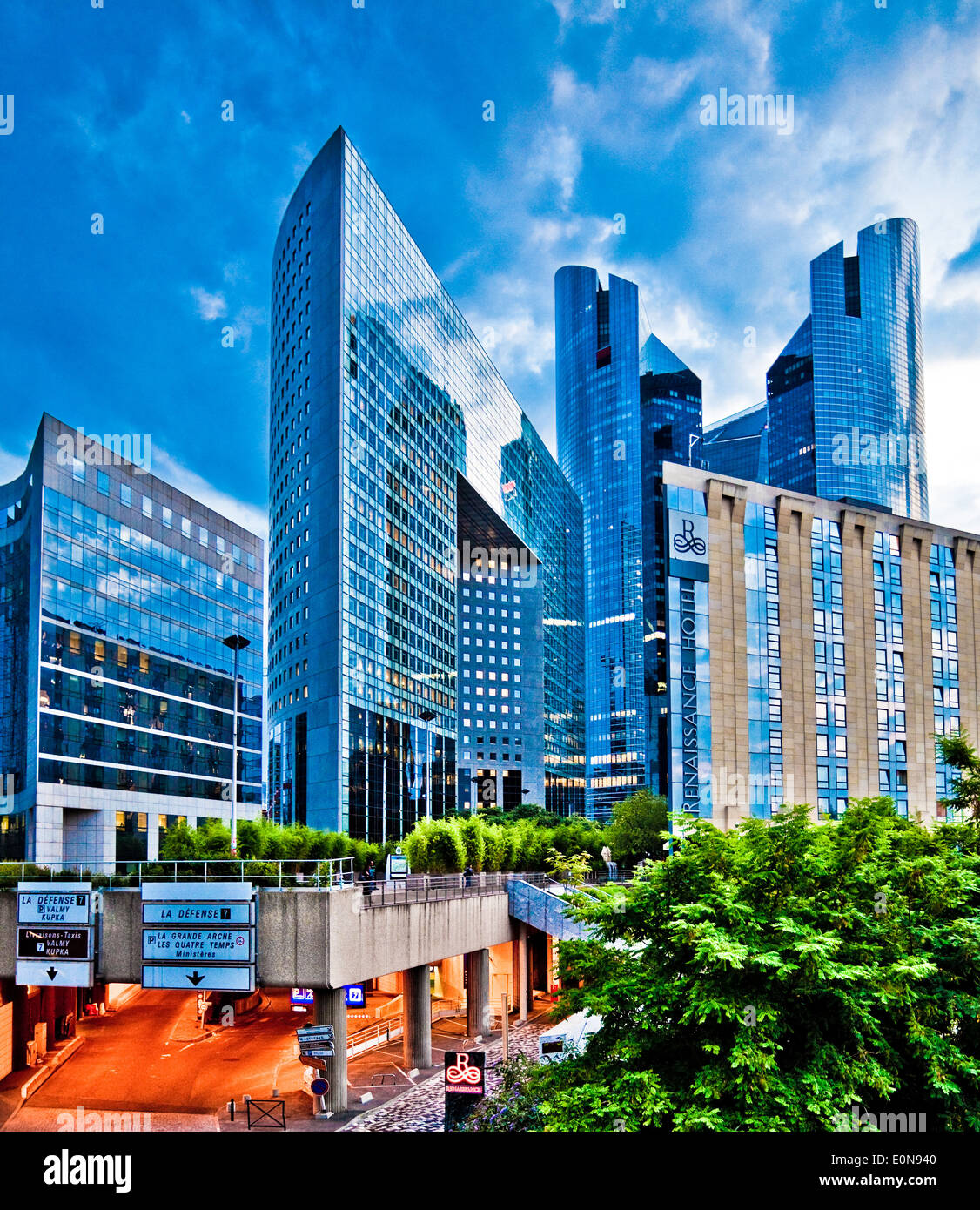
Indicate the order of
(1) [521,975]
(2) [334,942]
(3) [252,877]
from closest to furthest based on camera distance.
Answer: (2) [334,942], (3) [252,877], (1) [521,975]

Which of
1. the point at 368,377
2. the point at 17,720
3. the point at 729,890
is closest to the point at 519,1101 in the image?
the point at 729,890

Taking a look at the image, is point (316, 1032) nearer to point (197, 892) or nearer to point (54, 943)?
point (197, 892)

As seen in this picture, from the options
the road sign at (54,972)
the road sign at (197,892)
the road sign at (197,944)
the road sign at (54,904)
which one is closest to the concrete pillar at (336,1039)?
the road sign at (197,944)

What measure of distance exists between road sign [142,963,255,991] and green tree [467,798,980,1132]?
12.6 meters

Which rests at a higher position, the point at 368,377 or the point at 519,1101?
the point at 368,377

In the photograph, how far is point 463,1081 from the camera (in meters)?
24.9

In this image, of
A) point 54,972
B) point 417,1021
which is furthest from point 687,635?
point 54,972

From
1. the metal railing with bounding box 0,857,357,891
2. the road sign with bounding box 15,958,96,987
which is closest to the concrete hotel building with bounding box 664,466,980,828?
the metal railing with bounding box 0,857,357,891

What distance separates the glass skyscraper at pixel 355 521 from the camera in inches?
3792

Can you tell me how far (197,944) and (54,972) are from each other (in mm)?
5488

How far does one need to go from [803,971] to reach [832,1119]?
2.25 meters

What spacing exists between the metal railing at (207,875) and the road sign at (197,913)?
0.99 metres
